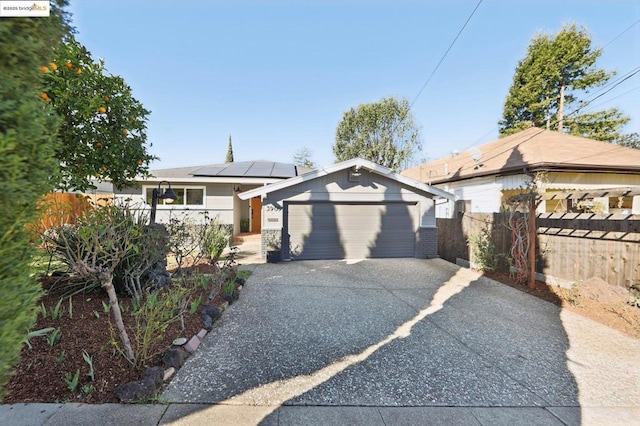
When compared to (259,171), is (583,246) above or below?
below

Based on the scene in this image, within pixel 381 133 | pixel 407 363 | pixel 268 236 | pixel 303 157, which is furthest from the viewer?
pixel 303 157

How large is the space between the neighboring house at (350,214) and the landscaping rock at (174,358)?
6218 millimetres

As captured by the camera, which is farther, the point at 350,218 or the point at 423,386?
the point at 350,218

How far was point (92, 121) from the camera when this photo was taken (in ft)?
13.5

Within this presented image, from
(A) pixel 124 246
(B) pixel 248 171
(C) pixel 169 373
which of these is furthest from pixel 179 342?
(B) pixel 248 171

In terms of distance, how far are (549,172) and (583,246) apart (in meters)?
5.09

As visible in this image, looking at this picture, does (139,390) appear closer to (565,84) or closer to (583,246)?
(583,246)

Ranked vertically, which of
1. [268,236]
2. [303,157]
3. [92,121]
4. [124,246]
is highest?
[303,157]

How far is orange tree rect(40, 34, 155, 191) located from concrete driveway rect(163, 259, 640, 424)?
3.18 meters

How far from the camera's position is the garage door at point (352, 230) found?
31.8 ft

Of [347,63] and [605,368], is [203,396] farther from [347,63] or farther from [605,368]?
[347,63]

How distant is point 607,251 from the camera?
543 centimetres

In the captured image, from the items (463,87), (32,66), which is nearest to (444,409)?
(32,66)

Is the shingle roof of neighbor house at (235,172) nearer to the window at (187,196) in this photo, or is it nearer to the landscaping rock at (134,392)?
the window at (187,196)
